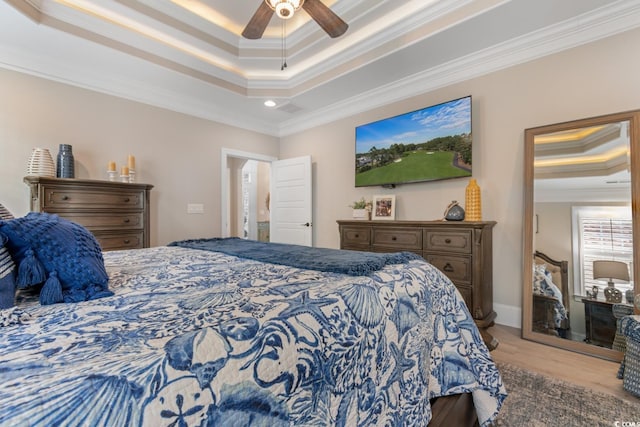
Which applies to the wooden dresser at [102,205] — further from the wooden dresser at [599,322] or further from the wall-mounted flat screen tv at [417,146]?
the wooden dresser at [599,322]

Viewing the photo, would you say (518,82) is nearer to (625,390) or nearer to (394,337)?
(625,390)

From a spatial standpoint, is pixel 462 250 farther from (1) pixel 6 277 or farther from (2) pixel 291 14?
(1) pixel 6 277

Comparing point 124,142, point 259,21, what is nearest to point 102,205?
point 124,142

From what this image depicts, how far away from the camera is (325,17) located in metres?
2.21

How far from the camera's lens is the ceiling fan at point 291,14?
2014mm

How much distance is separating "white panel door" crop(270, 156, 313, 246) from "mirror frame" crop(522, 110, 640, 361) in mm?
2753

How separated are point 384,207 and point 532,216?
4.99 ft

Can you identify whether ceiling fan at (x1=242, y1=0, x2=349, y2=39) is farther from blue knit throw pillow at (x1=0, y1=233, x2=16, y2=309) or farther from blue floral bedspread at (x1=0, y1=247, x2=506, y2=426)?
blue knit throw pillow at (x1=0, y1=233, x2=16, y2=309)

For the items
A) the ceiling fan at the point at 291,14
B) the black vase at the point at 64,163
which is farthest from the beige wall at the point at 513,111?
the black vase at the point at 64,163

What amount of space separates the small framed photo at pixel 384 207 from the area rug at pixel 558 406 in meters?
2.02

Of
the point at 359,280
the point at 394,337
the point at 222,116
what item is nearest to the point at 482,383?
the point at 394,337

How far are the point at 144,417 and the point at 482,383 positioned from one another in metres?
1.36

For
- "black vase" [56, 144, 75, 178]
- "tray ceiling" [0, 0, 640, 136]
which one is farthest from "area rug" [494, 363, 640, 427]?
"black vase" [56, 144, 75, 178]

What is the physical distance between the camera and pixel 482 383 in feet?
4.07
